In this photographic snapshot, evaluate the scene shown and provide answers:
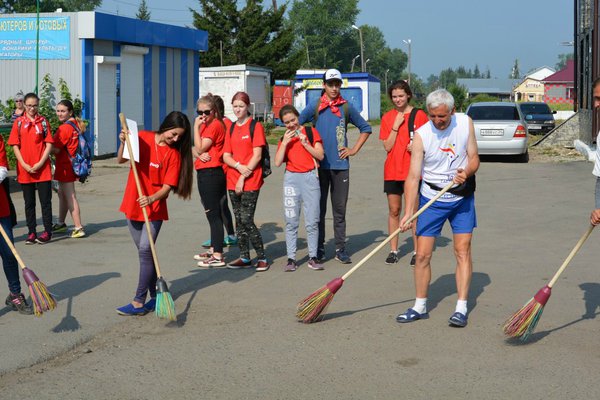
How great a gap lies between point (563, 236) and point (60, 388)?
7.23 metres

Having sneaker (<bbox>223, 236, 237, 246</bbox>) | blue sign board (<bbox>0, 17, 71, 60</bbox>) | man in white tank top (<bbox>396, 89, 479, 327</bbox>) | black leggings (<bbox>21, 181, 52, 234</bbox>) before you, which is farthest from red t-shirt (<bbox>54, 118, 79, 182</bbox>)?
blue sign board (<bbox>0, 17, 71, 60</bbox>)

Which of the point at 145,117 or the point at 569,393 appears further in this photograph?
the point at 145,117

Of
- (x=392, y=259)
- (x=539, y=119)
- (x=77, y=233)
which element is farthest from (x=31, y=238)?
(x=539, y=119)

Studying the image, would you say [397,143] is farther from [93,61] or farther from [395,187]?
[93,61]

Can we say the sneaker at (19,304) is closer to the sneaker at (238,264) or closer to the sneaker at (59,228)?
the sneaker at (238,264)

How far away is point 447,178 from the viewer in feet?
21.7

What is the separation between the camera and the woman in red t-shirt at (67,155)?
10.8 meters

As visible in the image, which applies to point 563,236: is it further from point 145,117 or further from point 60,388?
point 145,117

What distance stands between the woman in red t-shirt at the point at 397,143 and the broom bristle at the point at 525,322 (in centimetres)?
294

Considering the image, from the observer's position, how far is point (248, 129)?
888 cm

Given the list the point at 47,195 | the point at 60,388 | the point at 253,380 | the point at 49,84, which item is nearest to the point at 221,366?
the point at 253,380

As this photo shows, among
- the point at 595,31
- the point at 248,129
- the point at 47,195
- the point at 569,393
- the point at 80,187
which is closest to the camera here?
the point at 569,393

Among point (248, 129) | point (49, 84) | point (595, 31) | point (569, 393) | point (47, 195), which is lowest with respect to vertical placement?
point (569, 393)

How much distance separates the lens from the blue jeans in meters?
7.21
